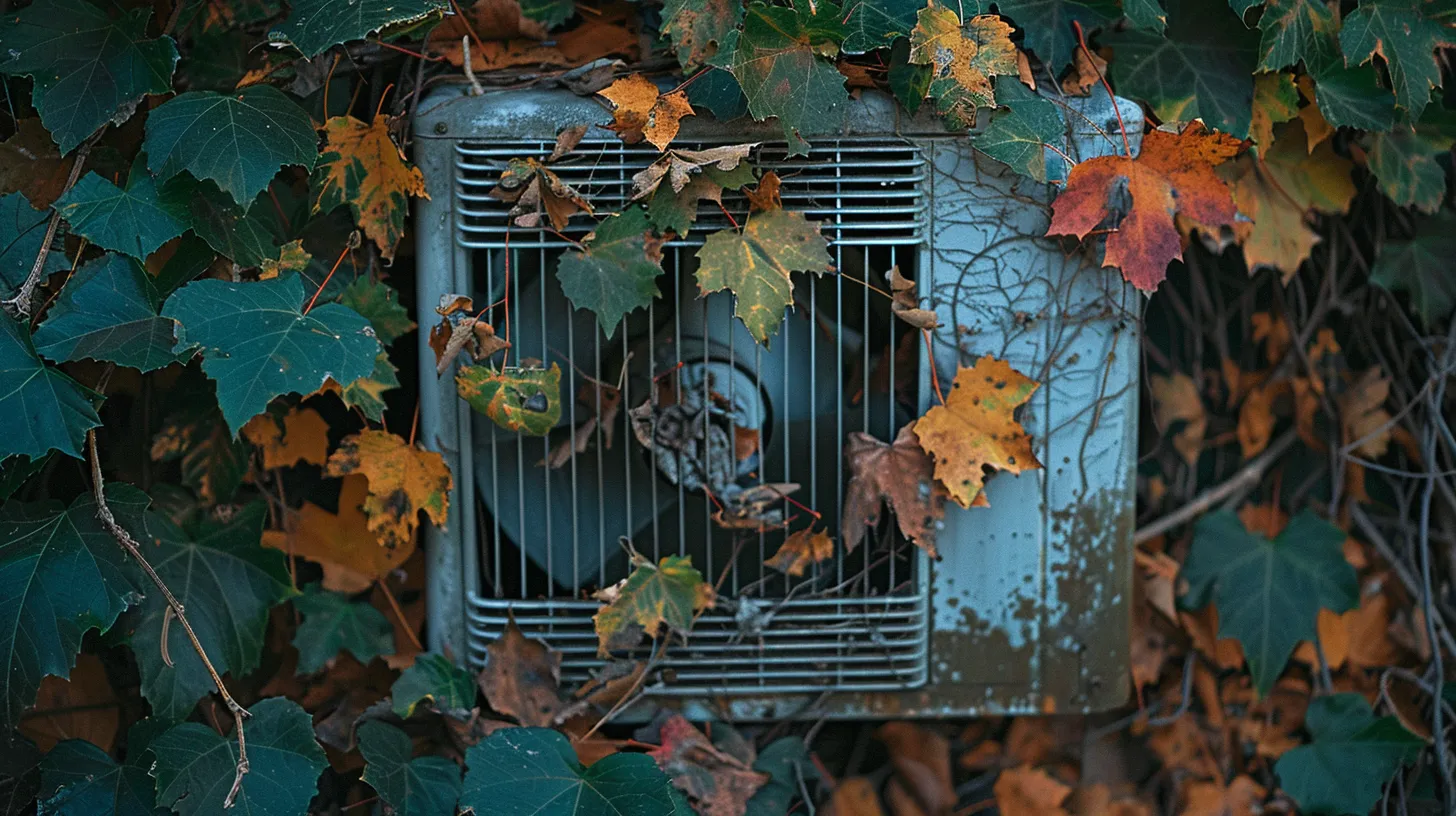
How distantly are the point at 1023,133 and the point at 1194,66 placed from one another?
0.36 metres

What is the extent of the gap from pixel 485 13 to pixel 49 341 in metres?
0.73

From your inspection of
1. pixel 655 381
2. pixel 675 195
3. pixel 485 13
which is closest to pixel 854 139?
pixel 675 195

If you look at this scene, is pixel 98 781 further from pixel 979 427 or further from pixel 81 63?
pixel 979 427

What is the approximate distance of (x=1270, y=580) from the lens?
2.16 meters

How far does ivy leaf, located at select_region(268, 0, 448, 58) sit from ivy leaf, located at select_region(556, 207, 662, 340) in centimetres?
36

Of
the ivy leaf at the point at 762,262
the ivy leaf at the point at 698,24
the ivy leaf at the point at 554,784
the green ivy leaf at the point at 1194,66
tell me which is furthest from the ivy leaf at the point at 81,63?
the green ivy leaf at the point at 1194,66

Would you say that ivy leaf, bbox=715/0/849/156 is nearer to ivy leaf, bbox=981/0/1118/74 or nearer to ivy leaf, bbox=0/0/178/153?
ivy leaf, bbox=981/0/1118/74

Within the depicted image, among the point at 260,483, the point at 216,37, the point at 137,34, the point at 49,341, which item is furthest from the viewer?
the point at 260,483

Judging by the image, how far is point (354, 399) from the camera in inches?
67.2

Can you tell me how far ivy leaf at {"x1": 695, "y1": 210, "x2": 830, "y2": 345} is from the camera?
1619 mm

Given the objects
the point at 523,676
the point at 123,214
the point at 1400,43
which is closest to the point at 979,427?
the point at 523,676

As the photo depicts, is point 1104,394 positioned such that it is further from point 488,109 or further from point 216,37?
point 216,37

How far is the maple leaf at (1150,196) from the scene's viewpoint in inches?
64.8

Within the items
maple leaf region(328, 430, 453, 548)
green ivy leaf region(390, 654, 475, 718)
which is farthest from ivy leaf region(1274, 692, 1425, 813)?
maple leaf region(328, 430, 453, 548)
